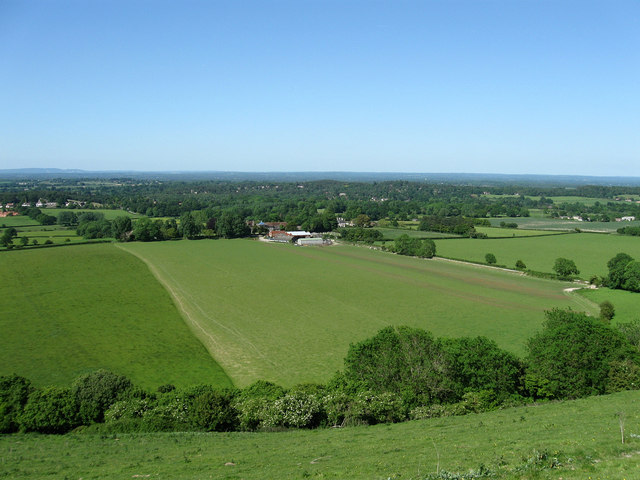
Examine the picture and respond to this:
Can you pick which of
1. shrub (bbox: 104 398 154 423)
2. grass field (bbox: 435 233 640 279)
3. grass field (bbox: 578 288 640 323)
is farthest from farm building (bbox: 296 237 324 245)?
shrub (bbox: 104 398 154 423)

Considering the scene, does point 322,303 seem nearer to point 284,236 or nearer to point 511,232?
point 284,236

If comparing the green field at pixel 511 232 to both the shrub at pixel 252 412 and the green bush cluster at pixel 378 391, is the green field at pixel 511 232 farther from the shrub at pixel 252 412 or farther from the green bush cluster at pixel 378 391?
the shrub at pixel 252 412

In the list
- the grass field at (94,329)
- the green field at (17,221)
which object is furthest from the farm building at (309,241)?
the green field at (17,221)

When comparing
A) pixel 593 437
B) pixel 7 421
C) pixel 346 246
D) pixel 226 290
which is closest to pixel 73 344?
pixel 7 421

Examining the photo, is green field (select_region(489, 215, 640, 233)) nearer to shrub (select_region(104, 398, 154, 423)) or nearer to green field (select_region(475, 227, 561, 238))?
green field (select_region(475, 227, 561, 238))

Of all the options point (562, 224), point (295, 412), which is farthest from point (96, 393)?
point (562, 224)

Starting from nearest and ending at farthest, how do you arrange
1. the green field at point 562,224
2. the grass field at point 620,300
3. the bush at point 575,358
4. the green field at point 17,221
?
1. the bush at point 575,358
2. the grass field at point 620,300
3. the green field at point 17,221
4. the green field at point 562,224
